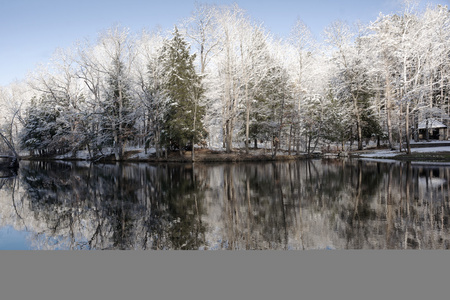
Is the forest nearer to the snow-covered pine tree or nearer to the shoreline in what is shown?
the snow-covered pine tree

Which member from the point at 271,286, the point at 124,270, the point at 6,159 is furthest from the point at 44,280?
the point at 6,159

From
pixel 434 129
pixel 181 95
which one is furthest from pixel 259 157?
pixel 434 129

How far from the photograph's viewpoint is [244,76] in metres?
30.7

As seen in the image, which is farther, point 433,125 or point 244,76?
point 433,125

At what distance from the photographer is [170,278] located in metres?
4.08

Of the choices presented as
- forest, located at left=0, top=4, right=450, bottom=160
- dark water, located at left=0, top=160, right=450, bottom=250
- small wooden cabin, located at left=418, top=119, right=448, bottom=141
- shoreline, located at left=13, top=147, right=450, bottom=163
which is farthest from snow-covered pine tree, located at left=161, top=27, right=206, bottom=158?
small wooden cabin, located at left=418, top=119, right=448, bottom=141

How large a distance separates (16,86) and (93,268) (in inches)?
2633

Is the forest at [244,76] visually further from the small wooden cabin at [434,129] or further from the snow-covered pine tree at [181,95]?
the small wooden cabin at [434,129]

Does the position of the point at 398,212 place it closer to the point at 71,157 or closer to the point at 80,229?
the point at 80,229

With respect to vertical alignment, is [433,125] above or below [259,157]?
above

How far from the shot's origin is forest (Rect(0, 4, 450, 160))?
100ft

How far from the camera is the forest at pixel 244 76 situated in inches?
1203

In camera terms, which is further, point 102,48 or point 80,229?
point 102,48

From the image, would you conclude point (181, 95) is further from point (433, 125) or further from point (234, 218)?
point (433, 125)
